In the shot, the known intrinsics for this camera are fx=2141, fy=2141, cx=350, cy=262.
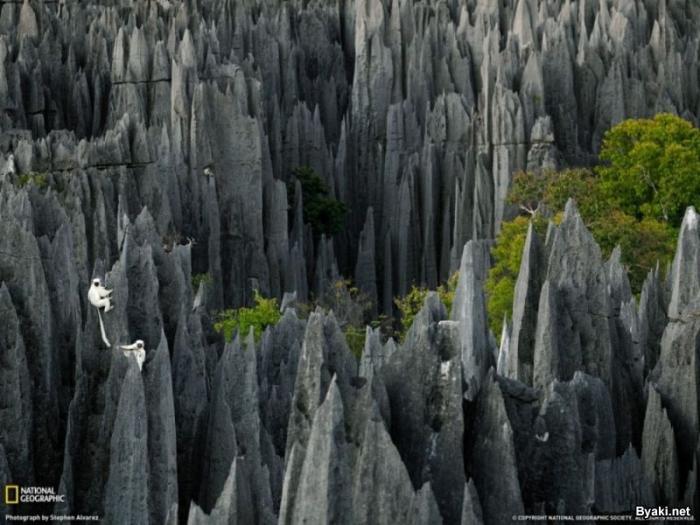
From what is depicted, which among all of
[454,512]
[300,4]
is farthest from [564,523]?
[300,4]

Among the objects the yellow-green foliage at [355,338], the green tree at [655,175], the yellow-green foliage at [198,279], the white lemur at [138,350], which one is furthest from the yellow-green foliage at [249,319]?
the white lemur at [138,350]

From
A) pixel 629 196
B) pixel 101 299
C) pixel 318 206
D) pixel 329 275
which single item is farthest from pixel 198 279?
pixel 101 299

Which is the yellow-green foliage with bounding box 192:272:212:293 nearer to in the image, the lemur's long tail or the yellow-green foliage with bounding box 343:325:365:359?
the yellow-green foliage with bounding box 343:325:365:359

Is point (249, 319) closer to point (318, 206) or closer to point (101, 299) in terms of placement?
point (101, 299)

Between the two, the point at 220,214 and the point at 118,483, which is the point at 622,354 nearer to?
the point at 118,483

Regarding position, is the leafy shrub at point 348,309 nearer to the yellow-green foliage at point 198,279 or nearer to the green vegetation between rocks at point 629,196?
the yellow-green foliage at point 198,279

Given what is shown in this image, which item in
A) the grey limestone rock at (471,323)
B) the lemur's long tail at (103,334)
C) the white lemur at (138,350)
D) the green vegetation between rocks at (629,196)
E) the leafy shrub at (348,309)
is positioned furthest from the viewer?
the green vegetation between rocks at (629,196)

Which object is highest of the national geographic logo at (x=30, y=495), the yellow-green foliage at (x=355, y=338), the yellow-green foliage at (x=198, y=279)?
the yellow-green foliage at (x=198, y=279)
